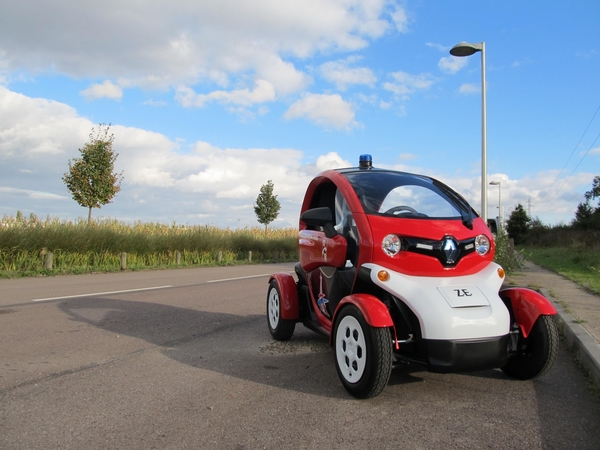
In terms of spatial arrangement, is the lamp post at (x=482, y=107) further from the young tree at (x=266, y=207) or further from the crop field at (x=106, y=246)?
the young tree at (x=266, y=207)

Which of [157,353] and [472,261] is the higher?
[472,261]

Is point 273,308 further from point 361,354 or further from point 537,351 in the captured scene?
point 537,351

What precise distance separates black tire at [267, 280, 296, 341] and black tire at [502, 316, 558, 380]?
2.37 metres

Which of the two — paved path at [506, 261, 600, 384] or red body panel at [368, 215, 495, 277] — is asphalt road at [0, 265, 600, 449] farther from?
red body panel at [368, 215, 495, 277]

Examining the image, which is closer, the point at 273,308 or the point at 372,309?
the point at 372,309

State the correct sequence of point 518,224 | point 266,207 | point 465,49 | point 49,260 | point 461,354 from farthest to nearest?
point 518,224 < point 266,207 < point 49,260 < point 465,49 < point 461,354

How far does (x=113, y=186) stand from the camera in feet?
78.3

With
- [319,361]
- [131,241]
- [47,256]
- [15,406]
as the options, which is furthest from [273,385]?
[131,241]

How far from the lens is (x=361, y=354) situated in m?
3.76

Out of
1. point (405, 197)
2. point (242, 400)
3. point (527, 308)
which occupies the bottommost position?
point (242, 400)

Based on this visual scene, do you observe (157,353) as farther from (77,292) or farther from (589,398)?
(77,292)

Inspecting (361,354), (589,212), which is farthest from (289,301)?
(589,212)

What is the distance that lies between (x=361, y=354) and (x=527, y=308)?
140cm

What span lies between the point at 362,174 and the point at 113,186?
2126cm
